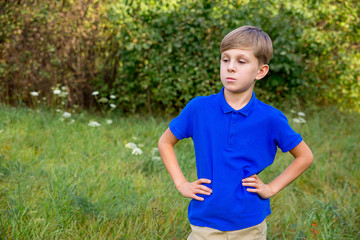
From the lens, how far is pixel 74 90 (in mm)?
6074

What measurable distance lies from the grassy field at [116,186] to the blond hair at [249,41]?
1.31 m

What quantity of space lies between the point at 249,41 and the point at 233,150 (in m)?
0.45

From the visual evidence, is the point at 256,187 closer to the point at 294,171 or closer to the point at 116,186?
the point at 294,171

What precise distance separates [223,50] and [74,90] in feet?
15.3

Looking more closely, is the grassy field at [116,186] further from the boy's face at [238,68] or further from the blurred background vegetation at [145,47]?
the boy's face at [238,68]

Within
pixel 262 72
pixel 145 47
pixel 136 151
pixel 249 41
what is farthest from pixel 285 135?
pixel 145 47

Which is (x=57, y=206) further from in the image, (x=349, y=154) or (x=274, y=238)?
(x=349, y=154)

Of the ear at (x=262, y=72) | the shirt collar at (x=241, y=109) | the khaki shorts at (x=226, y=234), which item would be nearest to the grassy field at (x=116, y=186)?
the khaki shorts at (x=226, y=234)

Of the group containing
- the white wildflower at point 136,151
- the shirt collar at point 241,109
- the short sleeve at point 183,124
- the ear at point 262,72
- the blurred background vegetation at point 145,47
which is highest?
the ear at point 262,72

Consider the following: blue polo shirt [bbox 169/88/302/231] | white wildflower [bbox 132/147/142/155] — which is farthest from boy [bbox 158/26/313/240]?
white wildflower [bbox 132/147/142/155]

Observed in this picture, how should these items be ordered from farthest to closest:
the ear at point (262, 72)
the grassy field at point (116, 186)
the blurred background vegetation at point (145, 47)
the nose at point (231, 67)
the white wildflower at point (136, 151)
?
1. the blurred background vegetation at point (145, 47)
2. the white wildflower at point (136, 151)
3. the grassy field at point (116, 186)
4. the ear at point (262, 72)
5. the nose at point (231, 67)

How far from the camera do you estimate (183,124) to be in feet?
5.99

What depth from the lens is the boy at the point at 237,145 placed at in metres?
1.71

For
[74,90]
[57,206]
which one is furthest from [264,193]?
[74,90]
